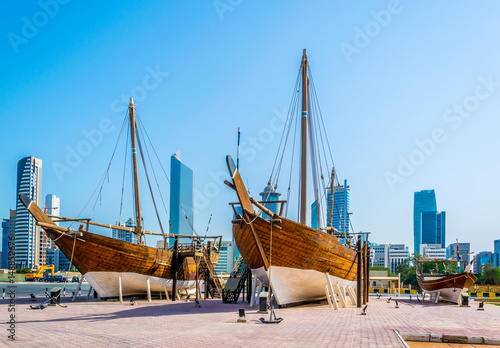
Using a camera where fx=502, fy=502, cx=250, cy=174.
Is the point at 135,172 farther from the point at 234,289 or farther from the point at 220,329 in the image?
the point at 220,329

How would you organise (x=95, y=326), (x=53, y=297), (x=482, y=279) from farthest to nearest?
1. (x=482, y=279)
2. (x=53, y=297)
3. (x=95, y=326)

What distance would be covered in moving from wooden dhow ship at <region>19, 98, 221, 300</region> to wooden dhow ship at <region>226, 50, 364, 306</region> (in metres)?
6.41

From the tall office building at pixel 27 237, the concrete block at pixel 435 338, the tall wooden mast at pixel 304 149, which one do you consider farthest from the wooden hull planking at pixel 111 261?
the tall office building at pixel 27 237

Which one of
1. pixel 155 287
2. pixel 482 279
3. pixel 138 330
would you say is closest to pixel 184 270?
pixel 155 287

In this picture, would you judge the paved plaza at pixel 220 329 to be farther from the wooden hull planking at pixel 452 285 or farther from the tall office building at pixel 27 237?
the tall office building at pixel 27 237

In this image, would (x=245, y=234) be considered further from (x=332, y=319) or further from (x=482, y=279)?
(x=482, y=279)

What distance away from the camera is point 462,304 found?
78.1 ft

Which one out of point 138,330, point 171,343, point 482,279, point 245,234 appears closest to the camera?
point 171,343

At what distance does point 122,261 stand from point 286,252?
9.09 meters

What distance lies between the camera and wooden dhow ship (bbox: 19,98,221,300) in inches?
869

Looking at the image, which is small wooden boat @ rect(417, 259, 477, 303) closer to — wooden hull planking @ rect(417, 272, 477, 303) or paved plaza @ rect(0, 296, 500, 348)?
wooden hull planking @ rect(417, 272, 477, 303)

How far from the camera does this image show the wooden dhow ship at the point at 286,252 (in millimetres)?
17359

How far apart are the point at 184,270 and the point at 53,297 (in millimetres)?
8904

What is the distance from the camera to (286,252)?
17.9m
